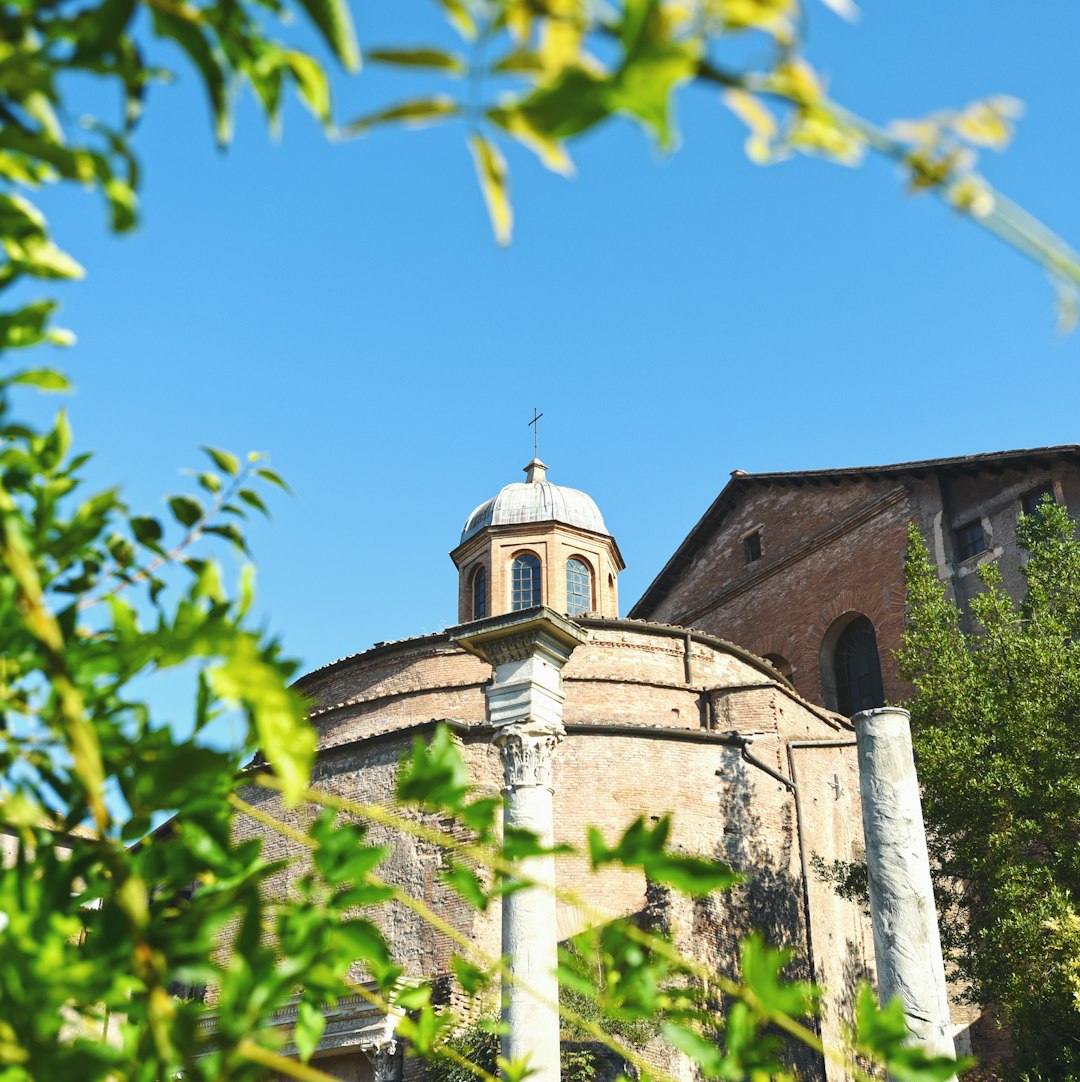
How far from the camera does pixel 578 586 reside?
24.4m

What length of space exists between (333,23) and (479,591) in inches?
937

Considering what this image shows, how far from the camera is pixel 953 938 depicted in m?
13.9

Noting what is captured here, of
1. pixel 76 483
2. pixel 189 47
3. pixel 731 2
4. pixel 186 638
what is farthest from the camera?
pixel 76 483

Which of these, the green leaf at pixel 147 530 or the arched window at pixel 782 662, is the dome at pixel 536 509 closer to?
the arched window at pixel 782 662

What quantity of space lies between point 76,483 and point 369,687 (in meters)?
16.1

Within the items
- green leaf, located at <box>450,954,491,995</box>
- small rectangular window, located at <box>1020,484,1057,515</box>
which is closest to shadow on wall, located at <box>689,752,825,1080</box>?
small rectangular window, located at <box>1020,484,1057,515</box>

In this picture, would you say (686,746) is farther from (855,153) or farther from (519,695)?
(855,153)

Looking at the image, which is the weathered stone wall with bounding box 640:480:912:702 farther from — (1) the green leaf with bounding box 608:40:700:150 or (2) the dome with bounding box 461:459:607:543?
(1) the green leaf with bounding box 608:40:700:150

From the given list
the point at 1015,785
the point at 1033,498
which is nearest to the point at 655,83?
the point at 1015,785

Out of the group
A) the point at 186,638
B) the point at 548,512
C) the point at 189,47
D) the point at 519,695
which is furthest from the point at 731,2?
the point at 548,512

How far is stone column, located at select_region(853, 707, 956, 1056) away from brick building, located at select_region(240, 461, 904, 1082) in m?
3.33

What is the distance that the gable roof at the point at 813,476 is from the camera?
17797 mm

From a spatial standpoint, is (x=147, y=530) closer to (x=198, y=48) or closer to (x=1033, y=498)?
(x=198, y=48)

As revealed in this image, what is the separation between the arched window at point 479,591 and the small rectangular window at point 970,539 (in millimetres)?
9578
